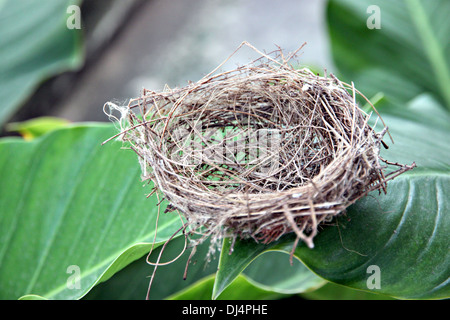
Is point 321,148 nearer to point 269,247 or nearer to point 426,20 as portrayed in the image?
point 269,247

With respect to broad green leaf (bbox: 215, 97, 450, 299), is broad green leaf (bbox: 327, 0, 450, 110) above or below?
above

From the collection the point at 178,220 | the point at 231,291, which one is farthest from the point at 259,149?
the point at 231,291

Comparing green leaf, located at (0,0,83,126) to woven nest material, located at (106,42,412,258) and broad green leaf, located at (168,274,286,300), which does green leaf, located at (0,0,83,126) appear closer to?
woven nest material, located at (106,42,412,258)

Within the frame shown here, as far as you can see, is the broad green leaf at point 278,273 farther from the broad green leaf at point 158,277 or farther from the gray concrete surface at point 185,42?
the gray concrete surface at point 185,42

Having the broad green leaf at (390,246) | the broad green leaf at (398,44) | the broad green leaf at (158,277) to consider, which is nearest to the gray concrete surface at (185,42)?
the broad green leaf at (398,44)

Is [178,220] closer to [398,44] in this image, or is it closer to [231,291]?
[231,291]

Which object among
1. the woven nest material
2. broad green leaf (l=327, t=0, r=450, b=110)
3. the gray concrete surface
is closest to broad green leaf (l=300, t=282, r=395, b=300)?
the woven nest material

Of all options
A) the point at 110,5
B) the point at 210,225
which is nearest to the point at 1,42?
the point at 210,225

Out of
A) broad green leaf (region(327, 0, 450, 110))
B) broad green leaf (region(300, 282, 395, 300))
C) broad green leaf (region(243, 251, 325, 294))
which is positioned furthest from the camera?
broad green leaf (region(327, 0, 450, 110))
